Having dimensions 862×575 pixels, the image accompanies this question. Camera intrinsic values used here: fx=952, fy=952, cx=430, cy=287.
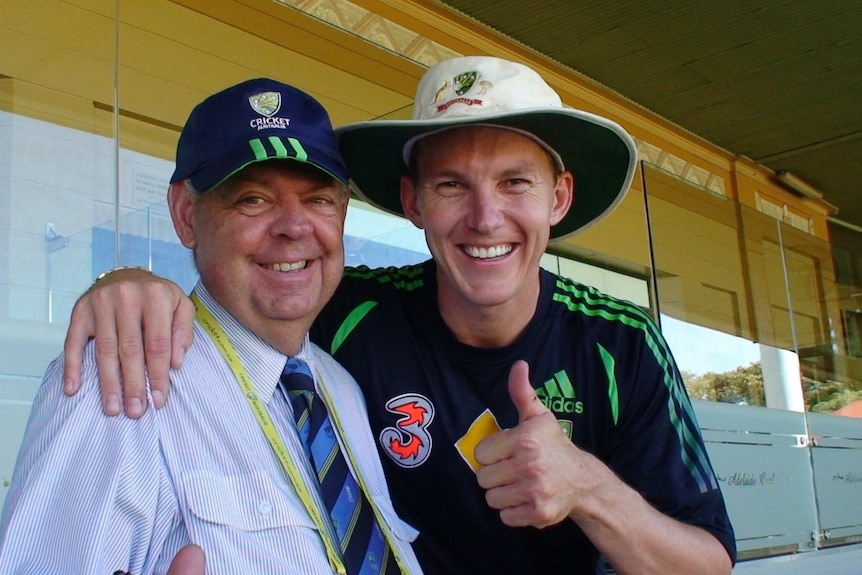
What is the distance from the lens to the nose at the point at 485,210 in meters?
2.07

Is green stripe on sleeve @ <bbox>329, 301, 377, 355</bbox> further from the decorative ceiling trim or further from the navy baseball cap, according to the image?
the decorative ceiling trim

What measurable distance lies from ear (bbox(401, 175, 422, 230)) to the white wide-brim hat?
6 cm

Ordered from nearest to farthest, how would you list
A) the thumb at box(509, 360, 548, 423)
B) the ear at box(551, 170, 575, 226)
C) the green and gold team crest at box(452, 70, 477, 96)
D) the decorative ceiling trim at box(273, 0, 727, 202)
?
the thumb at box(509, 360, 548, 423), the green and gold team crest at box(452, 70, 477, 96), the ear at box(551, 170, 575, 226), the decorative ceiling trim at box(273, 0, 727, 202)

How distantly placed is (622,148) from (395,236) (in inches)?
61.8

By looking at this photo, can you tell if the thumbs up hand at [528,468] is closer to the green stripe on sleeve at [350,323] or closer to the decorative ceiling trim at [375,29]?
the green stripe on sleeve at [350,323]

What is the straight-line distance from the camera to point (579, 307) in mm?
2217

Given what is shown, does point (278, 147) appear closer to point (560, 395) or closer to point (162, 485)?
point (162, 485)

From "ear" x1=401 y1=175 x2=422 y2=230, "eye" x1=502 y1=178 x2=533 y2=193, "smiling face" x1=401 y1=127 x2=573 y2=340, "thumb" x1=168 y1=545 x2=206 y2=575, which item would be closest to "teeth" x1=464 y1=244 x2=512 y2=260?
"smiling face" x1=401 y1=127 x2=573 y2=340

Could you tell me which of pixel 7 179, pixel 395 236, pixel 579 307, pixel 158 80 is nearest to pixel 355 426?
pixel 579 307

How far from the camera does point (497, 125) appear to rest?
2141 mm

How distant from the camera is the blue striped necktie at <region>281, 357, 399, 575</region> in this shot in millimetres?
1686

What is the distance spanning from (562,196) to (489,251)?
37cm

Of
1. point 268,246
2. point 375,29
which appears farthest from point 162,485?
point 375,29

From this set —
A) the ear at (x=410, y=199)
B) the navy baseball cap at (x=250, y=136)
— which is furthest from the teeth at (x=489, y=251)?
the navy baseball cap at (x=250, y=136)
